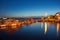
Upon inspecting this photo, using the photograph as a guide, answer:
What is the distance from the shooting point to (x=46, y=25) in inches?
176

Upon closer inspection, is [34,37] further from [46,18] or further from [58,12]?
[58,12]

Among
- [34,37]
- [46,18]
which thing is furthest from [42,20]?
[34,37]

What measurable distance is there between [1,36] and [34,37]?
129cm

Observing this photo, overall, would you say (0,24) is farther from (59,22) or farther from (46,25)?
(59,22)

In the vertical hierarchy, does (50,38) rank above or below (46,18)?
below

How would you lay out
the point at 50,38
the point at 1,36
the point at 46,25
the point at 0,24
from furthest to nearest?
the point at 0,24
the point at 46,25
the point at 1,36
the point at 50,38

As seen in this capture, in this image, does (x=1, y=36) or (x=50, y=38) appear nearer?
(x=50, y=38)

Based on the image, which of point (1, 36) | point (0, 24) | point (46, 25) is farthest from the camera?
point (0, 24)

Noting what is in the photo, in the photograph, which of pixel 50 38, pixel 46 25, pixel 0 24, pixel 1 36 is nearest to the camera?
pixel 50 38

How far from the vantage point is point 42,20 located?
4.45 meters

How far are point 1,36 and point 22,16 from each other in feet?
3.81

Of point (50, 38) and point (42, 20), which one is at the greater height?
point (42, 20)

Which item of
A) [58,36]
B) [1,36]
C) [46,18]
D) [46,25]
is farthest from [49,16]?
[1,36]

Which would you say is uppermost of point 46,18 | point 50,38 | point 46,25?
point 46,18
